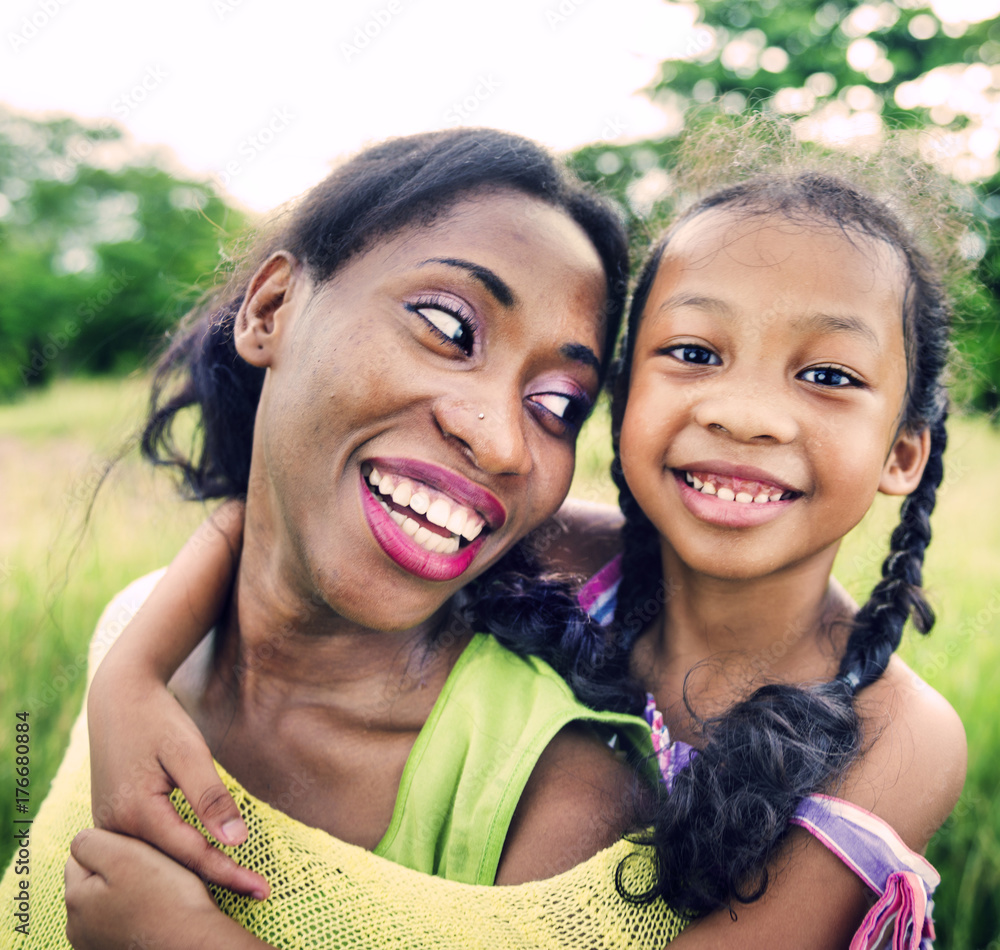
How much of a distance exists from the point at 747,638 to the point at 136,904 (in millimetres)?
1574

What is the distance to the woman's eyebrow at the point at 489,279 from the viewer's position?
1.73m

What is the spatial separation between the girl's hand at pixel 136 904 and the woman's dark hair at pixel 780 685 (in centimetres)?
90

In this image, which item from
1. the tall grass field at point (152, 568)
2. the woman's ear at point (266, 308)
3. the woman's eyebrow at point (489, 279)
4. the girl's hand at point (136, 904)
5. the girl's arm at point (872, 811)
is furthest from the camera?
the tall grass field at point (152, 568)

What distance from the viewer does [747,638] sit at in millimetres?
2225

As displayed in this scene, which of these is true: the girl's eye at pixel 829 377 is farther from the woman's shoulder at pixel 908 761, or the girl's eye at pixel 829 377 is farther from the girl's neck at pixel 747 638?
the woman's shoulder at pixel 908 761

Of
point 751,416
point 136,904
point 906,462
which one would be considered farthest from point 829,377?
point 136,904

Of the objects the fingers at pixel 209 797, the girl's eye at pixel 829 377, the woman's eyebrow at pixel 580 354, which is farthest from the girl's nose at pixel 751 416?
the fingers at pixel 209 797

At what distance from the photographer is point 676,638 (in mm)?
2322

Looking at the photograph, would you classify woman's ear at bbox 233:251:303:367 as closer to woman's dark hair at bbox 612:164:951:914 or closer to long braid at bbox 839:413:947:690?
woman's dark hair at bbox 612:164:951:914

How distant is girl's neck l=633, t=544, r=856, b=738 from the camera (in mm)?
2148

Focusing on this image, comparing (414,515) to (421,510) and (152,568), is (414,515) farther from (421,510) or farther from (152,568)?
(152,568)

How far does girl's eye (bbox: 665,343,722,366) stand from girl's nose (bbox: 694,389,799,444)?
12 centimetres

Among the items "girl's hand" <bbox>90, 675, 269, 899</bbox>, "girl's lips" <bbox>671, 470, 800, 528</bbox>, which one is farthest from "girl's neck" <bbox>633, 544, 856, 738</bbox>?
"girl's hand" <bbox>90, 675, 269, 899</bbox>

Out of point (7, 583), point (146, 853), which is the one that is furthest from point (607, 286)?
point (7, 583)
